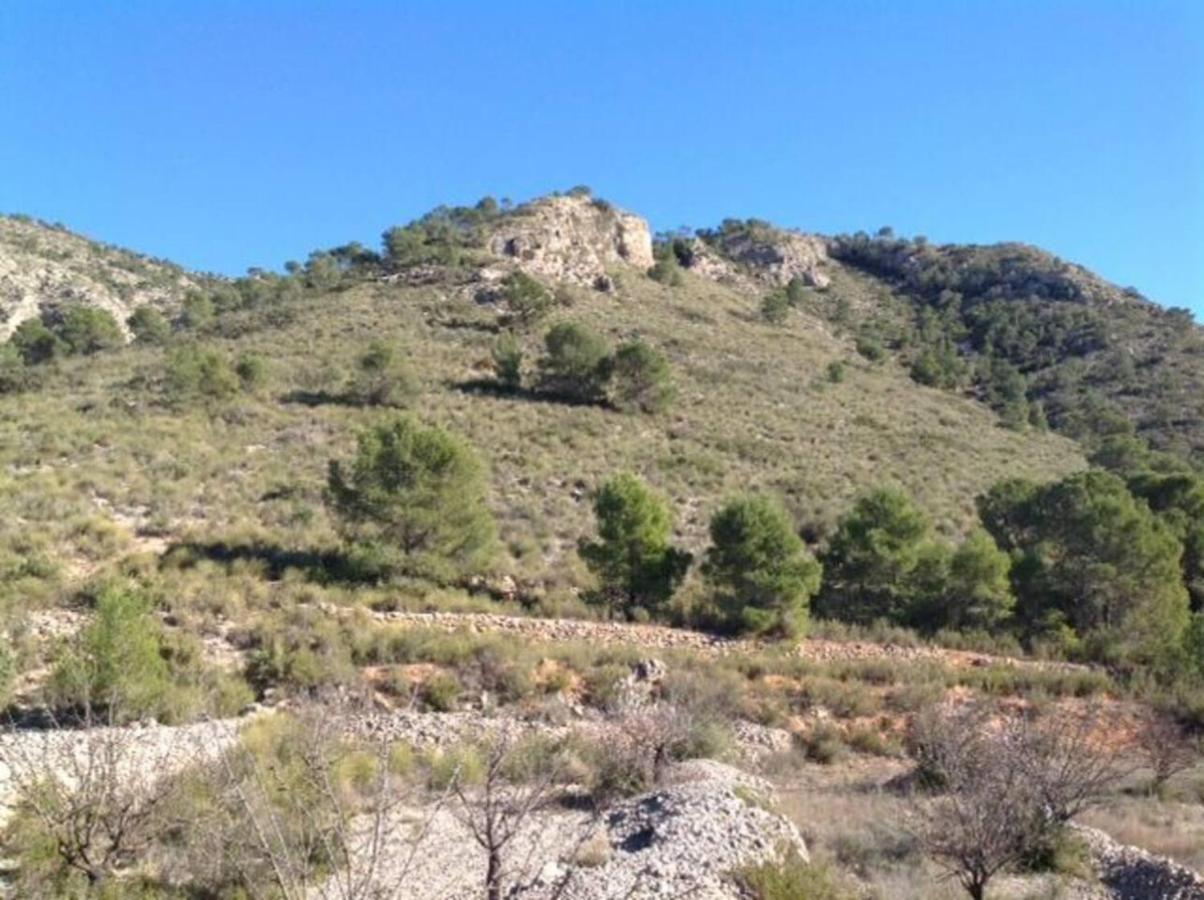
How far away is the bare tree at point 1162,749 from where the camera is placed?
1288cm

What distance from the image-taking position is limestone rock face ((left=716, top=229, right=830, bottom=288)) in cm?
9350

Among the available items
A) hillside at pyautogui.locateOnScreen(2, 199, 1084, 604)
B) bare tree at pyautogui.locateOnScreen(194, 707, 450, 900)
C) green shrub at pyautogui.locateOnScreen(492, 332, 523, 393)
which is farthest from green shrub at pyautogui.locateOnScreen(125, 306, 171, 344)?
bare tree at pyautogui.locateOnScreen(194, 707, 450, 900)

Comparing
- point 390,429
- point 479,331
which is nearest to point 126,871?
point 390,429

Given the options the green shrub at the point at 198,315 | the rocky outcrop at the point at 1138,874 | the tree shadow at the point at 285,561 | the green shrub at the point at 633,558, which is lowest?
the rocky outcrop at the point at 1138,874

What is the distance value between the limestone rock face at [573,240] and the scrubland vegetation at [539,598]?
60.2ft

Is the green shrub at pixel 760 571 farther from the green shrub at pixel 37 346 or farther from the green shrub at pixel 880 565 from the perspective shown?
the green shrub at pixel 37 346

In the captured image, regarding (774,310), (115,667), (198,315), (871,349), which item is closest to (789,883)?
(115,667)

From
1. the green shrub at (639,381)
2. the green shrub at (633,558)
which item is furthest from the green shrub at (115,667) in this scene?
the green shrub at (639,381)

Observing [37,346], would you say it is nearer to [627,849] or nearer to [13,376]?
[13,376]

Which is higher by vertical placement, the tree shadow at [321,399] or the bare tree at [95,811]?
the tree shadow at [321,399]

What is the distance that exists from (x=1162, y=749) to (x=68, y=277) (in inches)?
2864

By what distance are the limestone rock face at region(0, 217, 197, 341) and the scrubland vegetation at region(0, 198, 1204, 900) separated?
1382 centimetres

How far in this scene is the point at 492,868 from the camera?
19.8 feet

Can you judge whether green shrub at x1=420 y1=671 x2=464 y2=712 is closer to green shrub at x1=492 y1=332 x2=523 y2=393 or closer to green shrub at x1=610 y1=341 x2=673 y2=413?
green shrub at x1=610 y1=341 x2=673 y2=413
